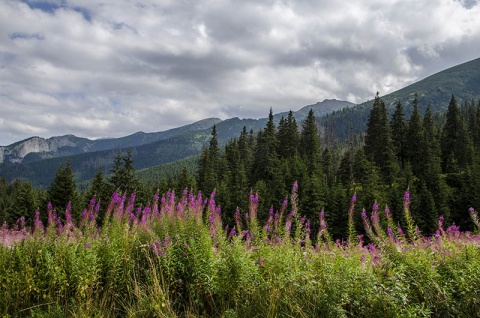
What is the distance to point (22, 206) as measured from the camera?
53000 mm

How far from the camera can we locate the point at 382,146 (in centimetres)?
5959

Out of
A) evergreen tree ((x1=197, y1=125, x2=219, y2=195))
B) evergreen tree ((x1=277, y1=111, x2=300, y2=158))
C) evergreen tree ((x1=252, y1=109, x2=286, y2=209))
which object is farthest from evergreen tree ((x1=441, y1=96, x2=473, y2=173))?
evergreen tree ((x1=197, y1=125, x2=219, y2=195))

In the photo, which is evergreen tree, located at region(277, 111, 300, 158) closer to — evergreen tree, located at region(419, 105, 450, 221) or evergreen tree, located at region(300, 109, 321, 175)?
evergreen tree, located at region(300, 109, 321, 175)

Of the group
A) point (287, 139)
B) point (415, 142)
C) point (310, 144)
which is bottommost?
point (415, 142)

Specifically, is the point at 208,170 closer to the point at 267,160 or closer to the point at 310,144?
the point at 267,160

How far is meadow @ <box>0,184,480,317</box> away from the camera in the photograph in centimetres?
427

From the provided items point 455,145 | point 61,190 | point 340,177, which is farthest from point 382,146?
point 61,190

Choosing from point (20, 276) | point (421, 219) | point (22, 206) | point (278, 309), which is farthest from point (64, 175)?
point (421, 219)

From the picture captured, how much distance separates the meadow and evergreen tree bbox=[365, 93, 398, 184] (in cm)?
5614

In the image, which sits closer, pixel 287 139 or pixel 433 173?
pixel 433 173

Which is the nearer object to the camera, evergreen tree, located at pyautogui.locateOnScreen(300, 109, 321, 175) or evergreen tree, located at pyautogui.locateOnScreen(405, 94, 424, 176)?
evergreen tree, located at pyautogui.locateOnScreen(405, 94, 424, 176)

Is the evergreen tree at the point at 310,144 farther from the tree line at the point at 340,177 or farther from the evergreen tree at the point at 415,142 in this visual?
the evergreen tree at the point at 415,142

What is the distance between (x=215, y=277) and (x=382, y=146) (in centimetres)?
6110

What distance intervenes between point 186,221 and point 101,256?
1.57 m
